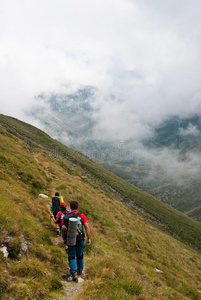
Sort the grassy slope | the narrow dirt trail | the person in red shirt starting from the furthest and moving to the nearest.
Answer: the grassy slope → the person in red shirt → the narrow dirt trail

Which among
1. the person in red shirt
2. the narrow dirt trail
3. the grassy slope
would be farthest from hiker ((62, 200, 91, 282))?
the grassy slope

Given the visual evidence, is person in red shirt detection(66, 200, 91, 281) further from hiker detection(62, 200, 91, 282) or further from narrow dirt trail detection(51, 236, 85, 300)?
narrow dirt trail detection(51, 236, 85, 300)

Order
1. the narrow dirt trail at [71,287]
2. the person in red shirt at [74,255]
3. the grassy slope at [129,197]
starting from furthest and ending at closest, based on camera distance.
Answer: the grassy slope at [129,197]
the person in red shirt at [74,255]
the narrow dirt trail at [71,287]

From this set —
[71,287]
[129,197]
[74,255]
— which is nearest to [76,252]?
[74,255]

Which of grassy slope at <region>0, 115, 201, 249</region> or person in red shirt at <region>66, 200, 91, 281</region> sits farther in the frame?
grassy slope at <region>0, 115, 201, 249</region>

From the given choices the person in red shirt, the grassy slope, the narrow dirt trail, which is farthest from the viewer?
the grassy slope

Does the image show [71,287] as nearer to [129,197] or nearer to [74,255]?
[74,255]

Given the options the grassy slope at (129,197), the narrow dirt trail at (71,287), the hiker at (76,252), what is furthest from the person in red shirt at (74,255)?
the grassy slope at (129,197)

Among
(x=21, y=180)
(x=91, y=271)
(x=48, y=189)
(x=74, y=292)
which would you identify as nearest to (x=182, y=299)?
(x=91, y=271)

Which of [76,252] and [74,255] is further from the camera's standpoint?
[76,252]

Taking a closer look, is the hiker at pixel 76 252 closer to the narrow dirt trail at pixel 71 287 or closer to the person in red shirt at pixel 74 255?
the person in red shirt at pixel 74 255

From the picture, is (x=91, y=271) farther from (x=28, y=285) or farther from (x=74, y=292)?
(x=28, y=285)

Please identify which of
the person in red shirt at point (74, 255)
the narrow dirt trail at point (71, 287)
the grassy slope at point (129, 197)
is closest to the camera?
the narrow dirt trail at point (71, 287)

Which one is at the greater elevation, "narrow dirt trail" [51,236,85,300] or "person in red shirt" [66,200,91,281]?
"person in red shirt" [66,200,91,281]
